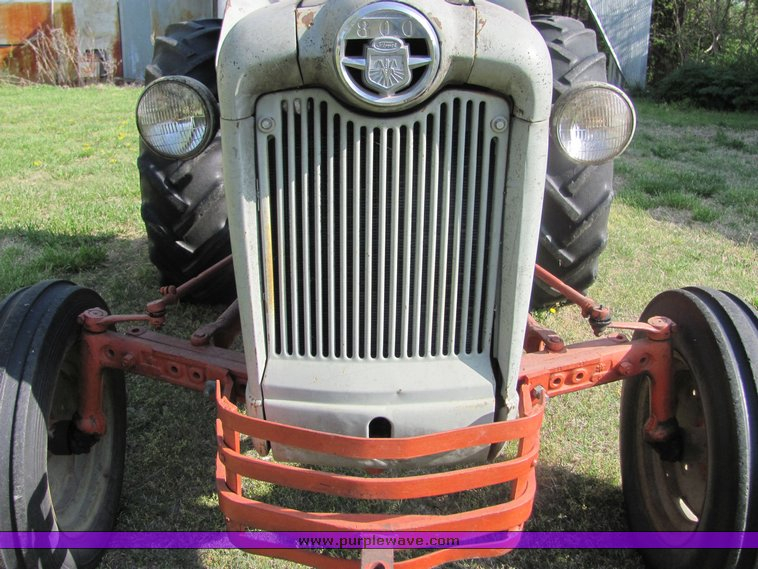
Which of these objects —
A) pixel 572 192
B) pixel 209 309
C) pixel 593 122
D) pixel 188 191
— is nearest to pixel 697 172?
pixel 572 192

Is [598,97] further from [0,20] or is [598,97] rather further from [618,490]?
[0,20]

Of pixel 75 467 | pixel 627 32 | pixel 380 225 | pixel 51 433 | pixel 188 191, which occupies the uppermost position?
pixel 627 32

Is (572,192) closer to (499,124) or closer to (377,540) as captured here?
(499,124)

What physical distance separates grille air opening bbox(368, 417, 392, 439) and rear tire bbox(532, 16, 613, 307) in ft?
4.42

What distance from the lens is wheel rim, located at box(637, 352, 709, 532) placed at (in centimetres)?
243

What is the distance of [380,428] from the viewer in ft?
6.76

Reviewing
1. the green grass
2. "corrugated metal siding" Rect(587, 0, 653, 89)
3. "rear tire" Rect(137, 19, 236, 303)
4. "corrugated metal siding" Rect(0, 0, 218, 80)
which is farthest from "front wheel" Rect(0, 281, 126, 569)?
"corrugated metal siding" Rect(587, 0, 653, 89)

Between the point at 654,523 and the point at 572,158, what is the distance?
4.41ft

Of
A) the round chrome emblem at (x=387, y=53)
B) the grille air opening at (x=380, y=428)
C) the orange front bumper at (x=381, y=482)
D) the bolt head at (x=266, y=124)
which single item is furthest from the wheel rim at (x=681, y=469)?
the bolt head at (x=266, y=124)

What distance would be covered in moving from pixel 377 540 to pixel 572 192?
1.71 metres

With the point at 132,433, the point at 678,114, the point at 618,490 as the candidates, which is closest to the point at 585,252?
the point at 618,490

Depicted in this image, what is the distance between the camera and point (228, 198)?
197 cm

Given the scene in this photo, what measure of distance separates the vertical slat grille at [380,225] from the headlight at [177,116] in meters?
0.29

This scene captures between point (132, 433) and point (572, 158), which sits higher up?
point (572, 158)
